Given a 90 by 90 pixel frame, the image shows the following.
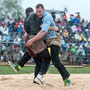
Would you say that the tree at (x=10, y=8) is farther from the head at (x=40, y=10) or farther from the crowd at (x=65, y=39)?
the head at (x=40, y=10)

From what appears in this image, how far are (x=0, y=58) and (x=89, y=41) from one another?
7.09m

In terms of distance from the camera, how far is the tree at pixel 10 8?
1912 inches

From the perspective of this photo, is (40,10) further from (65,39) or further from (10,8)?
(10,8)

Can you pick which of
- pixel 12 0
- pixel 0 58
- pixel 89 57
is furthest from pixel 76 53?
pixel 12 0

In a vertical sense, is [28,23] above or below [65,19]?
above

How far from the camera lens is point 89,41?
68.7 feet

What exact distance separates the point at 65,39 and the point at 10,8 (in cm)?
3123

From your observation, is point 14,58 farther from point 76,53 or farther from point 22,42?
point 76,53

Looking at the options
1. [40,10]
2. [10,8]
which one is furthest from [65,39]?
[10,8]

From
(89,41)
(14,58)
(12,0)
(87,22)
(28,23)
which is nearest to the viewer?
(28,23)

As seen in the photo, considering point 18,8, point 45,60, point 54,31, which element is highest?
point 54,31

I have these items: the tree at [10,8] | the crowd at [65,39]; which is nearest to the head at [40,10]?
the crowd at [65,39]

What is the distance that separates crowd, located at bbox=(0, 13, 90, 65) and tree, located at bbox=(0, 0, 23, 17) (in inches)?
1061

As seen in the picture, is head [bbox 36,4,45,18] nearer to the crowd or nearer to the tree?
the crowd
